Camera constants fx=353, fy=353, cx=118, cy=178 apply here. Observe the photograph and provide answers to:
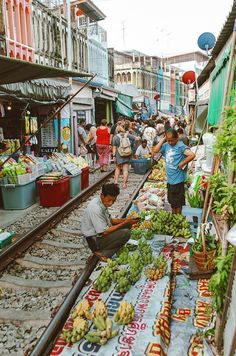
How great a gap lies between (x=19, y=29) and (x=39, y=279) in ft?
36.3

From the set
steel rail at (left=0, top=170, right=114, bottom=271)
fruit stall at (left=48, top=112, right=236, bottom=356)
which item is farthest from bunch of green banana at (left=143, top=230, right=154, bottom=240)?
steel rail at (left=0, top=170, right=114, bottom=271)

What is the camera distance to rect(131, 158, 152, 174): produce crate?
15506 millimetres

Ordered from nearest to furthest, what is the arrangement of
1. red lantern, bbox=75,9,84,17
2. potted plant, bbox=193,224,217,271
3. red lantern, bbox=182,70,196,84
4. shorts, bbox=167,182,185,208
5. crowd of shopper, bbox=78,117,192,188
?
1. potted plant, bbox=193,224,217,271
2. shorts, bbox=167,182,185,208
3. crowd of shopper, bbox=78,117,192,188
4. red lantern, bbox=182,70,196,84
5. red lantern, bbox=75,9,84,17

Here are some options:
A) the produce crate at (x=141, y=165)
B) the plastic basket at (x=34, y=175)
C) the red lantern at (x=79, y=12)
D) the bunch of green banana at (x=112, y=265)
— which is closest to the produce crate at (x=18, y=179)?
the plastic basket at (x=34, y=175)

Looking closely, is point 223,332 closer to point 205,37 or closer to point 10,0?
point 205,37

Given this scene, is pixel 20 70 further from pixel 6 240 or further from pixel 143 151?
pixel 143 151

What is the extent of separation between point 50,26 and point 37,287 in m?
14.1

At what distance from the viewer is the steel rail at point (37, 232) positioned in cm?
674

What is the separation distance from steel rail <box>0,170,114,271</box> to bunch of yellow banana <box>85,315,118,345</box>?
2.85 m

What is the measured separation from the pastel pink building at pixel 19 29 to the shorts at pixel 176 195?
338 inches

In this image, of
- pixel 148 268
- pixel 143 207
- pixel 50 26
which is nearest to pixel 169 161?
Answer: pixel 143 207

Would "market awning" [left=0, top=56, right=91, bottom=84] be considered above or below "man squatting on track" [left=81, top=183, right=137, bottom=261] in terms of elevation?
above

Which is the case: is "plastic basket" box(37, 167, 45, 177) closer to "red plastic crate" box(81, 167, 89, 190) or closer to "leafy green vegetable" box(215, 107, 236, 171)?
"red plastic crate" box(81, 167, 89, 190)

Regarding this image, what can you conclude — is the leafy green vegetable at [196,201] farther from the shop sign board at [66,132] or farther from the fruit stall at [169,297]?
the shop sign board at [66,132]
